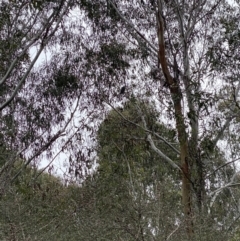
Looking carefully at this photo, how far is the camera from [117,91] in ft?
36.0

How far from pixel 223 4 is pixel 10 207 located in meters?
5.80

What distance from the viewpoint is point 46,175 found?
43.1ft

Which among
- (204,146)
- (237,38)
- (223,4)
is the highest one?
(223,4)

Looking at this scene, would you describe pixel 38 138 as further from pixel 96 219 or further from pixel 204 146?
pixel 96 219

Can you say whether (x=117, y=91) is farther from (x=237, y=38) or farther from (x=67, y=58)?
(x=237, y=38)

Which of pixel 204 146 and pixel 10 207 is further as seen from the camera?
pixel 204 146

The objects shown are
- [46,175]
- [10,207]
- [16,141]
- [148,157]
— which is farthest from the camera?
[46,175]

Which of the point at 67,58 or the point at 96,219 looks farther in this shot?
the point at 67,58

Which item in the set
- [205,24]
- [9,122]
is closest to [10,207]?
[9,122]

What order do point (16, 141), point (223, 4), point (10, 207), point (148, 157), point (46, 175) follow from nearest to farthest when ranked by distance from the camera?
point (10, 207), point (223, 4), point (16, 141), point (148, 157), point (46, 175)

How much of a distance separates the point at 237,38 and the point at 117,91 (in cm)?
274

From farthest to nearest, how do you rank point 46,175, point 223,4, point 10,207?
point 46,175, point 223,4, point 10,207

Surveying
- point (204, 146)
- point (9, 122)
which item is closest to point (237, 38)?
point (204, 146)

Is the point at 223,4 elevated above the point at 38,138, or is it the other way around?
the point at 223,4
